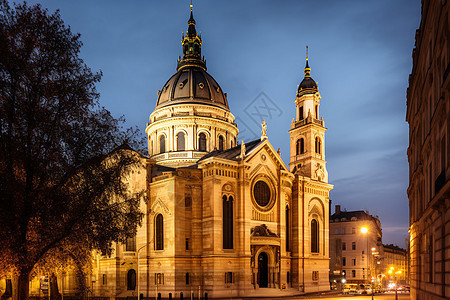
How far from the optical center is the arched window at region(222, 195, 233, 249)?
5406cm

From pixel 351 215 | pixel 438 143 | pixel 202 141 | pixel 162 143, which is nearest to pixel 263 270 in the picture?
pixel 202 141

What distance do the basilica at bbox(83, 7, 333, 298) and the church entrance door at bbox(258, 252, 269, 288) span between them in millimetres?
134

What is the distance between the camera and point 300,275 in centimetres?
6162

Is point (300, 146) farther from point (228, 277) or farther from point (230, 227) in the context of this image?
point (228, 277)

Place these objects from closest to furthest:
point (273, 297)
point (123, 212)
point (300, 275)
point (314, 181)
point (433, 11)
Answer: point (433, 11) → point (123, 212) → point (273, 297) → point (300, 275) → point (314, 181)

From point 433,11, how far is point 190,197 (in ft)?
133

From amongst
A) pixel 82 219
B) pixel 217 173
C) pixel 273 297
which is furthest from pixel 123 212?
pixel 273 297

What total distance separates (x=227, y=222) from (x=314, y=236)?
18926 mm

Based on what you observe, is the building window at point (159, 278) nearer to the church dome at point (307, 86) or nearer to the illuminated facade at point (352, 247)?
the church dome at point (307, 86)

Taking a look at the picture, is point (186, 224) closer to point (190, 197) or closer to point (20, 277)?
point (190, 197)

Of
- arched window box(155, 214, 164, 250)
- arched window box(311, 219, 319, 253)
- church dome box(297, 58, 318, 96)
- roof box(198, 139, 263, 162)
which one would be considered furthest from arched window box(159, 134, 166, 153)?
arched window box(311, 219, 319, 253)

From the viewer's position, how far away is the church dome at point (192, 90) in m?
74.4

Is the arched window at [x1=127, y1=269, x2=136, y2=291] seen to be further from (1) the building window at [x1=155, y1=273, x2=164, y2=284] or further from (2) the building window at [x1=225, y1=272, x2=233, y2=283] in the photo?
(2) the building window at [x1=225, y1=272, x2=233, y2=283]

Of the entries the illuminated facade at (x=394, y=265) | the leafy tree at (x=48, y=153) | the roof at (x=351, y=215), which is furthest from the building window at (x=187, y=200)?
the illuminated facade at (x=394, y=265)
